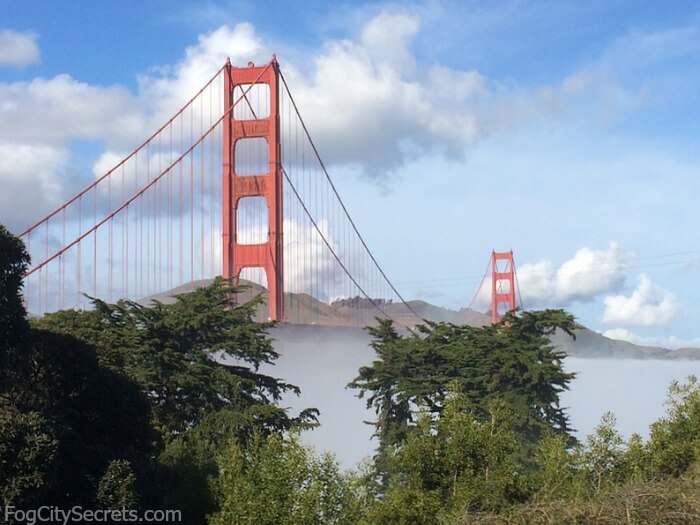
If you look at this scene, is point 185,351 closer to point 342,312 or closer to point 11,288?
point 11,288

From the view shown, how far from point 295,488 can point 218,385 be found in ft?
54.3

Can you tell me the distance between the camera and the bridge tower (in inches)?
2190

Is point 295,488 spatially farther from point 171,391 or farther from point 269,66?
point 269,66

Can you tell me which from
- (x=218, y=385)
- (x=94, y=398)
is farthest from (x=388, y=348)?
(x=94, y=398)

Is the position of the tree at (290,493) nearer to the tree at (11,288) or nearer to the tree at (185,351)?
the tree at (11,288)

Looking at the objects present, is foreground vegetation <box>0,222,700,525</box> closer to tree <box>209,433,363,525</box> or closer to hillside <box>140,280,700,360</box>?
tree <box>209,433,363,525</box>

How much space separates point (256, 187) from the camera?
5928cm

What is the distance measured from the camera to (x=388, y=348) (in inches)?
1800

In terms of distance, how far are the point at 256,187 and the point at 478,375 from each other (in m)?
20.7

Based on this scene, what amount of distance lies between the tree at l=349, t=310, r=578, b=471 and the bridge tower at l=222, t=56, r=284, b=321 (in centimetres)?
998

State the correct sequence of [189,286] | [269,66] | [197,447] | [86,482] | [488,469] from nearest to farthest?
[488,469]
[86,482]
[197,447]
[269,66]
[189,286]

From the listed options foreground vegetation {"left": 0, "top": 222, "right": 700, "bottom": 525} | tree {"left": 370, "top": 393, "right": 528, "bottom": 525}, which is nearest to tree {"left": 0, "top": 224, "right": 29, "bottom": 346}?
foreground vegetation {"left": 0, "top": 222, "right": 700, "bottom": 525}

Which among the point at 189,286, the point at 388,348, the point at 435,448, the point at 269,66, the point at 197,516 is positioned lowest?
the point at 197,516

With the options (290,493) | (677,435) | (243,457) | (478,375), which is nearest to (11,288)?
(243,457)
